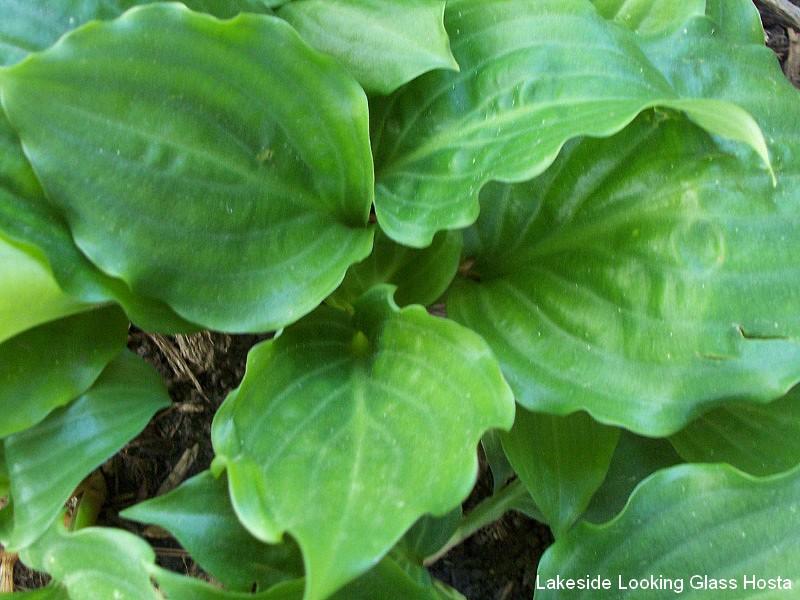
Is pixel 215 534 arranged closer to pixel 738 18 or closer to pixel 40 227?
pixel 40 227

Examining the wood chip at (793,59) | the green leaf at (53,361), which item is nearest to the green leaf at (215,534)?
the green leaf at (53,361)

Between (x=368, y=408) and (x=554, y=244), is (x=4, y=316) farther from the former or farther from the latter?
(x=554, y=244)

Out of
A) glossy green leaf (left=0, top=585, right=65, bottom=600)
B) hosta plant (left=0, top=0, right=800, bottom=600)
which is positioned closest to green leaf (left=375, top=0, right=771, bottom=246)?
hosta plant (left=0, top=0, right=800, bottom=600)

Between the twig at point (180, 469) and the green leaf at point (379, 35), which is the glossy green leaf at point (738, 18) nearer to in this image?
the green leaf at point (379, 35)

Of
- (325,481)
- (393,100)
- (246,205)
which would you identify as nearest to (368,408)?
(325,481)

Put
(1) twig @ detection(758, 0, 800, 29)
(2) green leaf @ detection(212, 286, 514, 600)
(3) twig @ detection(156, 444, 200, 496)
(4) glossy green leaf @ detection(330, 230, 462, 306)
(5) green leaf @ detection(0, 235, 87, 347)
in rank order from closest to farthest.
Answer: (2) green leaf @ detection(212, 286, 514, 600) < (5) green leaf @ detection(0, 235, 87, 347) < (4) glossy green leaf @ detection(330, 230, 462, 306) < (3) twig @ detection(156, 444, 200, 496) < (1) twig @ detection(758, 0, 800, 29)

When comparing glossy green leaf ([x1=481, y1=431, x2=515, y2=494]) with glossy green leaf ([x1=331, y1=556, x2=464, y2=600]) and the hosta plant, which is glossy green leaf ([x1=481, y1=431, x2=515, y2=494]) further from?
glossy green leaf ([x1=331, y1=556, x2=464, y2=600])
